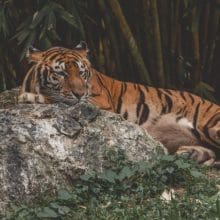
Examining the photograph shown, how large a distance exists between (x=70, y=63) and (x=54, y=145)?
1731mm

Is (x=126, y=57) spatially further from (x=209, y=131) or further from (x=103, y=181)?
(x=103, y=181)

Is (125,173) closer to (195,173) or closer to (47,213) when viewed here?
(195,173)

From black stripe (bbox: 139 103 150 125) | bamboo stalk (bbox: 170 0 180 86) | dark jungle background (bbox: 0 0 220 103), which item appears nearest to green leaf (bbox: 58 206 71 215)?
black stripe (bbox: 139 103 150 125)

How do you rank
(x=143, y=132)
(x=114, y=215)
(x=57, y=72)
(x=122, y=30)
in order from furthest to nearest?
(x=122, y=30) < (x=57, y=72) < (x=143, y=132) < (x=114, y=215)

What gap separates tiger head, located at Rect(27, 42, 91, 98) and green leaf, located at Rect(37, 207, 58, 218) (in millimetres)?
2081

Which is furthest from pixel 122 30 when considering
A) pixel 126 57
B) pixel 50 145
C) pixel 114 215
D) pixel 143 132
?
pixel 114 215

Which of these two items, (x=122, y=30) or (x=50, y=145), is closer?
(x=50, y=145)

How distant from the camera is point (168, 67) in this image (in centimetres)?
998

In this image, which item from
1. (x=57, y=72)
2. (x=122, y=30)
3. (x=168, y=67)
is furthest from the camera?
(x=168, y=67)

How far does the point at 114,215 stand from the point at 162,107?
109 inches

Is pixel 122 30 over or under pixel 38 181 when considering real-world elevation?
over

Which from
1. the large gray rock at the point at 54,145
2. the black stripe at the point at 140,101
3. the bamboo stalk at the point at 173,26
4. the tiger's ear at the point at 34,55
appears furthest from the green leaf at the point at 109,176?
the bamboo stalk at the point at 173,26

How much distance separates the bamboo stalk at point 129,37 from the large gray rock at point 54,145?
1956 millimetres

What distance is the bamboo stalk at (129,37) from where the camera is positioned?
922 cm
